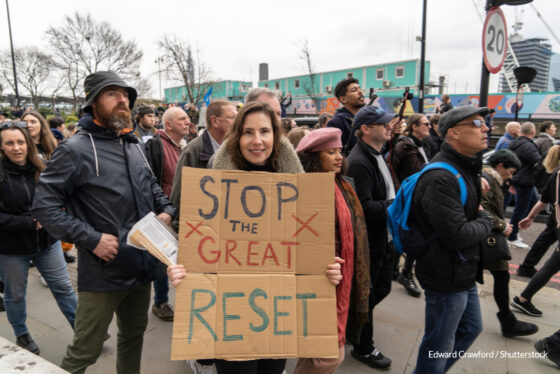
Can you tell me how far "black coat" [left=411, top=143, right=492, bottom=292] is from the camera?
2.05m

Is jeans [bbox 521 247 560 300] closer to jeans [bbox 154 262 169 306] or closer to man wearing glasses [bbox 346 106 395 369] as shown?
man wearing glasses [bbox 346 106 395 369]

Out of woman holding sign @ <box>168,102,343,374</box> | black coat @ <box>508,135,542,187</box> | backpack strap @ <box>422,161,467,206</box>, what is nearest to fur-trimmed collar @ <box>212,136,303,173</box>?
woman holding sign @ <box>168,102,343,374</box>

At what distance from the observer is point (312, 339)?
158cm

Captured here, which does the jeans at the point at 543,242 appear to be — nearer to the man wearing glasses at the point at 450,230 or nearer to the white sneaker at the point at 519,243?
the white sneaker at the point at 519,243

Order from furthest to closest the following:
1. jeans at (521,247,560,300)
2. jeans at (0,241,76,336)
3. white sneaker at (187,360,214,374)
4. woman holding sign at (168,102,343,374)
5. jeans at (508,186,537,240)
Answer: jeans at (508,186,537,240) < jeans at (521,247,560,300) < jeans at (0,241,76,336) < white sneaker at (187,360,214,374) < woman holding sign at (168,102,343,374)

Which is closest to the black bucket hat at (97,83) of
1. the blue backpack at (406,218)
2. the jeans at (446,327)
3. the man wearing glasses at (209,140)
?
the man wearing glasses at (209,140)

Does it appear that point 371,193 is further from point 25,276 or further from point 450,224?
point 25,276

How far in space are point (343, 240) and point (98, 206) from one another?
1.46m

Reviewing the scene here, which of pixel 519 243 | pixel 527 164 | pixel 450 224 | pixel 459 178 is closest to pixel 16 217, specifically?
pixel 450 224

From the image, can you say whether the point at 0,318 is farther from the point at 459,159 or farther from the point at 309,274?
the point at 459,159

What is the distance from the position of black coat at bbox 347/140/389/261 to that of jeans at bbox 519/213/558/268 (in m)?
2.91

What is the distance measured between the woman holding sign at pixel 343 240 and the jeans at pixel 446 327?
49cm

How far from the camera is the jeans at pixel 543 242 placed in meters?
4.33

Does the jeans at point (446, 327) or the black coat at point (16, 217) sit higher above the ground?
the black coat at point (16, 217)
